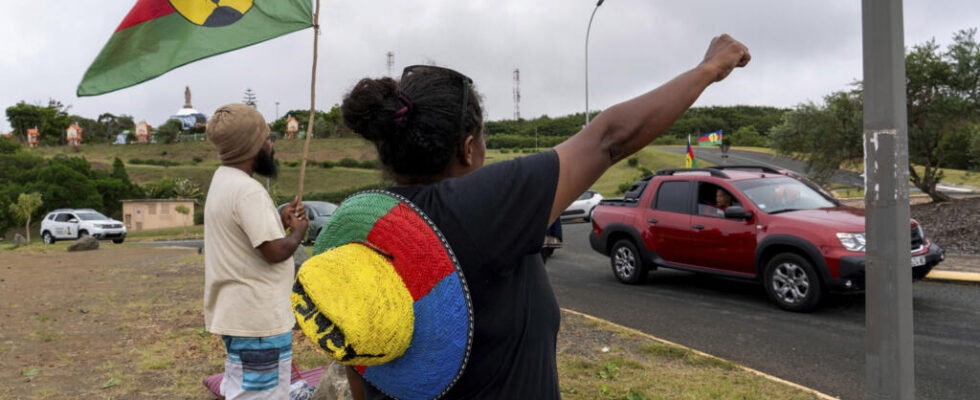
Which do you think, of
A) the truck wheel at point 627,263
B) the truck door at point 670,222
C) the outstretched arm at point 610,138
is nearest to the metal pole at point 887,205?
the outstretched arm at point 610,138

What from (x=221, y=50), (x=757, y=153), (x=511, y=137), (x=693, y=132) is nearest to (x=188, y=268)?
(x=221, y=50)

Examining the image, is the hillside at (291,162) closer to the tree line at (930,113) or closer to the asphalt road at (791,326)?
the tree line at (930,113)

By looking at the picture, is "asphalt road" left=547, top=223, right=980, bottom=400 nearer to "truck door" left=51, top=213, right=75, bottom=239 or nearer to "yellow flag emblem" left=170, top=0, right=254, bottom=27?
"yellow flag emblem" left=170, top=0, right=254, bottom=27

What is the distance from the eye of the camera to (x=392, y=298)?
3.94ft

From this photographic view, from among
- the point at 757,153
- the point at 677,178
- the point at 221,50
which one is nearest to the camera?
the point at 221,50

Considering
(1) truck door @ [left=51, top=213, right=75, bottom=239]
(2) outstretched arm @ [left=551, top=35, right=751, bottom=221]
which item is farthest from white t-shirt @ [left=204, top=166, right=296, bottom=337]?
(1) truck door @ [left=51, top=213, right=75, bottom=239]

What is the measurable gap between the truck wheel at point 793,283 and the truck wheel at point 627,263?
219cm

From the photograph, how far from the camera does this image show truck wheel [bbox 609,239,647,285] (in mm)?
9438

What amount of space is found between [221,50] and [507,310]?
8.11ft

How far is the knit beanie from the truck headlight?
651 cm

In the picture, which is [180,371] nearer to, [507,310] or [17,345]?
[17,345]

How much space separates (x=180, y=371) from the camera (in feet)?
16.8

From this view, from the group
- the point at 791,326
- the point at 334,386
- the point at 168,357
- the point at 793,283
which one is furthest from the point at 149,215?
the point at 334,386

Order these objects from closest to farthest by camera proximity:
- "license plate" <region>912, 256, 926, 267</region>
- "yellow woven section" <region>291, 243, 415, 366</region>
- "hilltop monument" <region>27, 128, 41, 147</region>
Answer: "yellow woven section" <region>291, 243, 415, 366</region> → "license plate" <region>912, 256, 926, 267</region> → "hilltop monument" <region>27, 128, 41, 147</region>
